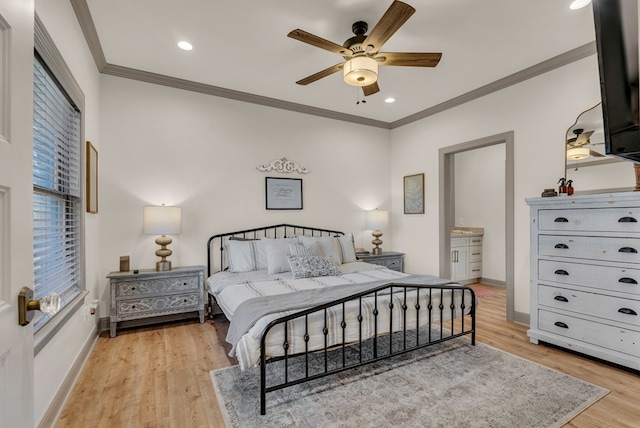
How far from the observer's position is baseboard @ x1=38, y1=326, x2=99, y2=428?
6.11 feet

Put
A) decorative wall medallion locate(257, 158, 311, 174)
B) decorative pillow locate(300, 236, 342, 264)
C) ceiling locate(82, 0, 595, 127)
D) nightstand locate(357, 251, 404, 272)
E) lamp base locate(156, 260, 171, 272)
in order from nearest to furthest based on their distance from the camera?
ceiling locate(82, 0, 595, 127), lamp base locate(156, 260, 171, 272), decorative pillow locate(300, 236, 342, 264), decorative wall medallion locate(257, 158, 311, 174), nightstand locate(357, 251, 404, 272)

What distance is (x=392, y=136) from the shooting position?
220 inches

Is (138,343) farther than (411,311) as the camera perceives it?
Yes

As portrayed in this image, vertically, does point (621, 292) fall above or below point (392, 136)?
below

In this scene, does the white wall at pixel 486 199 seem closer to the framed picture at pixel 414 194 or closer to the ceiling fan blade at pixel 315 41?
the framed picture at pixel 414 194

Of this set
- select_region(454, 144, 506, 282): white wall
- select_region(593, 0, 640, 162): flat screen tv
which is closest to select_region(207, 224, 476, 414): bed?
select_region(593, 0, 640, 162): flat screen tv

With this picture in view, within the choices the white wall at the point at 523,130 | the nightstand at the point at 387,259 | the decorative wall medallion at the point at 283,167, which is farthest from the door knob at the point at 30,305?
the white wall at the point at 523,130

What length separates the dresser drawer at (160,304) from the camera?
330 centimetres

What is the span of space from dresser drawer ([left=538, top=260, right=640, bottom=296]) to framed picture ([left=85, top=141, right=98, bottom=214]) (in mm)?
4257

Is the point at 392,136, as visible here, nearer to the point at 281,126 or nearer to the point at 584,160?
the point at 281,126

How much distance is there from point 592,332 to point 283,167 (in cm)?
378

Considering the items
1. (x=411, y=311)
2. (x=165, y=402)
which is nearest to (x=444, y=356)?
(x=411, y=311)

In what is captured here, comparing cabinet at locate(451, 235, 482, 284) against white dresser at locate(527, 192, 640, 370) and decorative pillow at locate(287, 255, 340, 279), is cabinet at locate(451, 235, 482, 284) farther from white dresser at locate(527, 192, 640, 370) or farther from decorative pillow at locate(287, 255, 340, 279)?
decorative pillow at locate(287, 255, 340, 279)

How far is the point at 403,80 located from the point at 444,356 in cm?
306
